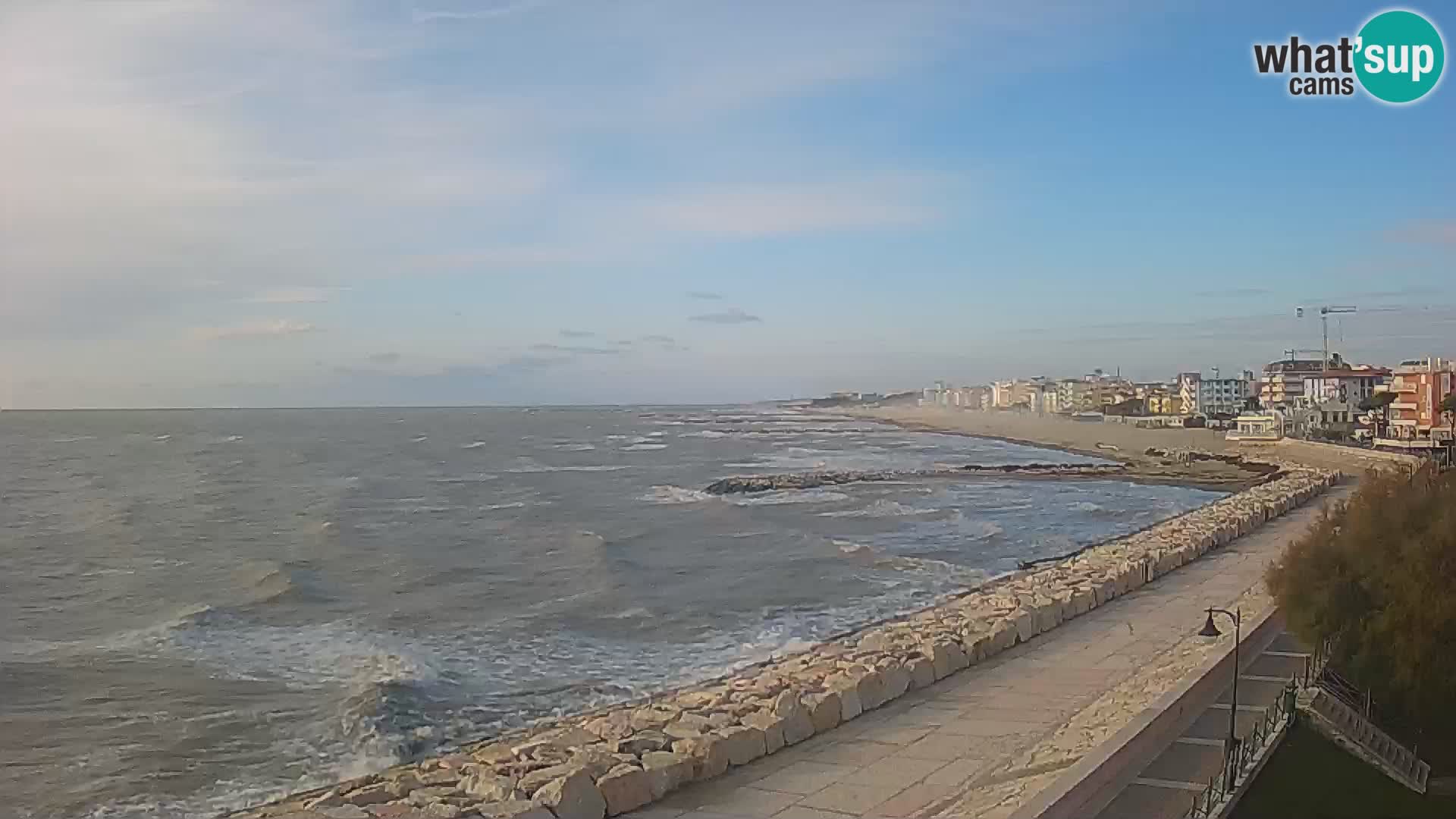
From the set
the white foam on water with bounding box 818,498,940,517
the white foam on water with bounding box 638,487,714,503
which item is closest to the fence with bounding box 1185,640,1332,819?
the white foam on water with bounding box 818,498,940,517

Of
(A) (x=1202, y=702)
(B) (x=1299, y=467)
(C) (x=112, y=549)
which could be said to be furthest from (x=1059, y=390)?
(A) (x=1202, y=702)

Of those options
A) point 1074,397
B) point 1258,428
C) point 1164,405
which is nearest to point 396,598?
point 1258,428

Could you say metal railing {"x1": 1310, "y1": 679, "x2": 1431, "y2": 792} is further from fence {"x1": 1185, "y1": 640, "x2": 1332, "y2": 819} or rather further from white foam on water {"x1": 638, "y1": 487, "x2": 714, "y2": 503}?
white foam on water {"x1": 638, "y1": 487, "x2": 714, "y2": 503}

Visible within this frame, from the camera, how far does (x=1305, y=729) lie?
1053 centimetres

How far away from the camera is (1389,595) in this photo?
1085 centimetres

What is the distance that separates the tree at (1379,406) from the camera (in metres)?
64.7

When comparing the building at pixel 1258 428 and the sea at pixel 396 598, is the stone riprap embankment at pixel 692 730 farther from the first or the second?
the building at pixel 1258 428

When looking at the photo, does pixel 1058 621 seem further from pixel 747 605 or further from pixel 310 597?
pixel 310 597

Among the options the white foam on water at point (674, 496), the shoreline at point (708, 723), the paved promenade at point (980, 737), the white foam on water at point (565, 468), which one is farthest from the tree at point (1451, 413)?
the white foam on water at point (565, 468)

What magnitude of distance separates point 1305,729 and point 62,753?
1249cm

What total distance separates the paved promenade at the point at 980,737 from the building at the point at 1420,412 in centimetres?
3568

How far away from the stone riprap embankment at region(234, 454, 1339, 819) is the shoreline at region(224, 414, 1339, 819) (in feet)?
0.06

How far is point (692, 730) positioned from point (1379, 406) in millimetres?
74651

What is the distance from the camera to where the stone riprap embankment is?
895 cm
